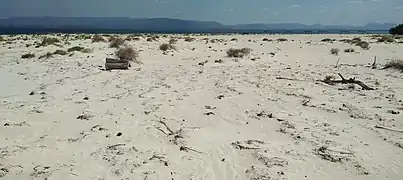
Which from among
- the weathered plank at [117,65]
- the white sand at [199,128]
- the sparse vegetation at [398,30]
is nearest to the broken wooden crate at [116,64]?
the weathered plank at [117,65]

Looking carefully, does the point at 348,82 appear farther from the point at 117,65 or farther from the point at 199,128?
the point at 117,65

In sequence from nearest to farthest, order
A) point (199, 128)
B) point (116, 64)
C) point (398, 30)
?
point (199, 128) < point (116, 64) < point (398, 30)

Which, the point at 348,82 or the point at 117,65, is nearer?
the point at 348,82

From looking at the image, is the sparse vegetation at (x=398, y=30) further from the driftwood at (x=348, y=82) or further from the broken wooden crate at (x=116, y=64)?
the broken wooden crate at (x=116, y=64)

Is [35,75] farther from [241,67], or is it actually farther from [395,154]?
[395,154]

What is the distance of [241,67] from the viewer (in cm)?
1708

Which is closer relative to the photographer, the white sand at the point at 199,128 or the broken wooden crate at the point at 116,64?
the white sand at the point at 199,128

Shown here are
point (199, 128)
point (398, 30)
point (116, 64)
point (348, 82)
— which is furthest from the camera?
point (398, 30)

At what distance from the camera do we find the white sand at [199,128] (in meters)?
5.84

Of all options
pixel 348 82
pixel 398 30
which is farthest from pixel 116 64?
pixel 398 30

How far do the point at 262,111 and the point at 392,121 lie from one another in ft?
8.74

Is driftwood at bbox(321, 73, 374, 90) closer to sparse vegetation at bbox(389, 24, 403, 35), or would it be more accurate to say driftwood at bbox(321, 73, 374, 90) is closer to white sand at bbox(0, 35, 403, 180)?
white sand at bbox(0, 35, 403, 180)

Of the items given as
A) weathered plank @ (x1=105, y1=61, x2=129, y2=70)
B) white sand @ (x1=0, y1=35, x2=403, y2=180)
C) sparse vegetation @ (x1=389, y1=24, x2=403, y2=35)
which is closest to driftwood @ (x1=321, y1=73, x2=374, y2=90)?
white sand @ (x1=0, y1=35, x2=403, y2=180)

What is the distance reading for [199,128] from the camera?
7.80 metres
